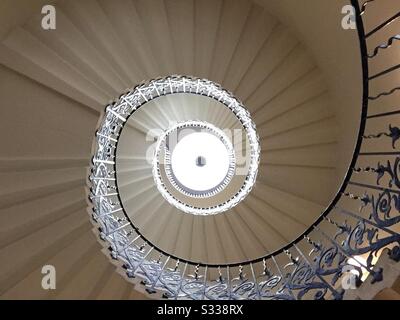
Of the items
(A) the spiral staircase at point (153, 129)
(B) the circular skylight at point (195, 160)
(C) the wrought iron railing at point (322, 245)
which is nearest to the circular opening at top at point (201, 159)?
(B) the circular skylight at point (195, 160)

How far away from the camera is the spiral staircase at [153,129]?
4.76 metres

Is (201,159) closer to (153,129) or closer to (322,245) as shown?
(153,129)

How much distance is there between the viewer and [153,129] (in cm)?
884

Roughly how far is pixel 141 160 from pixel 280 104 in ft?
12.1

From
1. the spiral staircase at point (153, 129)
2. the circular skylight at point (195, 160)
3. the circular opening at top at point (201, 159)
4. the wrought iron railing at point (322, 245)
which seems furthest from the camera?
the circular opening at top at point (201, 159)

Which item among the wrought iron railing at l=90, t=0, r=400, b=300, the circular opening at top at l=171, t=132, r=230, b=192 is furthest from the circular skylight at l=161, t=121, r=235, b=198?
the wrought iron railing at l=90, t=0, r=400, b=300

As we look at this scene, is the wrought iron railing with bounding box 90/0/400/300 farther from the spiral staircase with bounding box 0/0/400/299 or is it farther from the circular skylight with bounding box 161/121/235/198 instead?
the circular skylight with bounding box 161/121/235/198

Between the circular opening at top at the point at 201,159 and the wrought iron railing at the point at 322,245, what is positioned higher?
the circular opening at top at the point at 201,159

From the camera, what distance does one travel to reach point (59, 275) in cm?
525

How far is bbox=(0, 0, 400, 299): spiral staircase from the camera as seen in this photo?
4.76m

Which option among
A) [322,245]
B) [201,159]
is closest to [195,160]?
[201,159]

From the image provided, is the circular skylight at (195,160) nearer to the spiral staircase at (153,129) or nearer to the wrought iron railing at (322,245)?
the spiral staircase at (153,129)

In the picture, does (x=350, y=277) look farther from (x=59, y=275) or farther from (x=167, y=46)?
(x=167, y=46)
